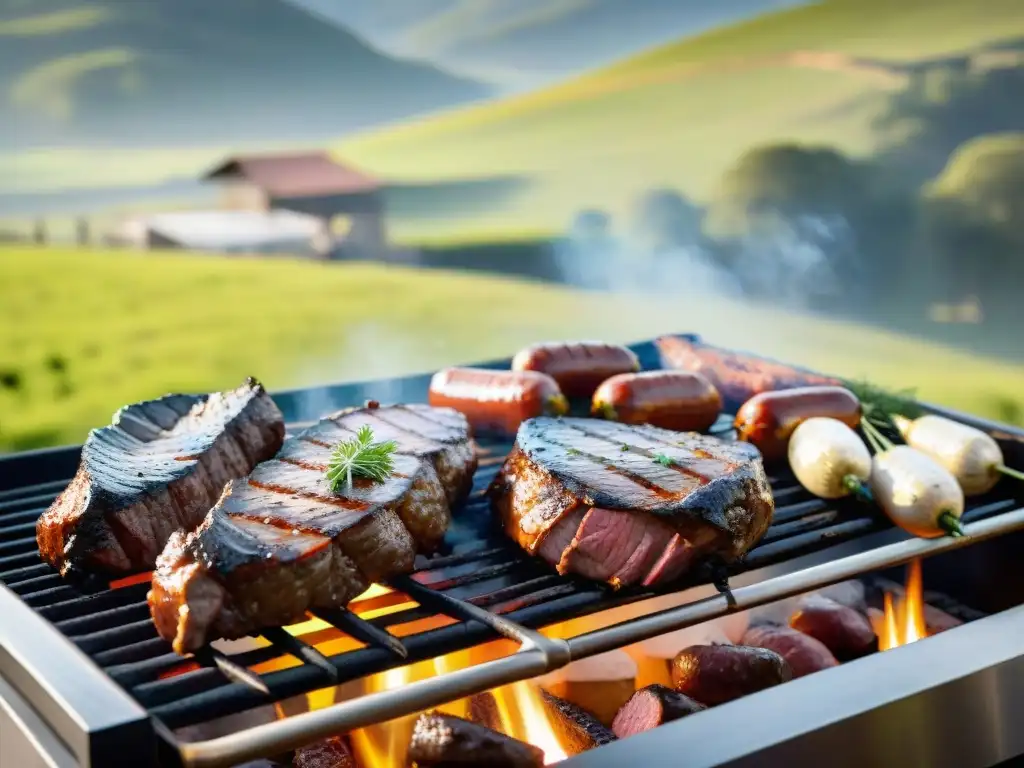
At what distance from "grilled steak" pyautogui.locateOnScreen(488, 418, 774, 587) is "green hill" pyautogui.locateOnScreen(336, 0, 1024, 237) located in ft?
31.4

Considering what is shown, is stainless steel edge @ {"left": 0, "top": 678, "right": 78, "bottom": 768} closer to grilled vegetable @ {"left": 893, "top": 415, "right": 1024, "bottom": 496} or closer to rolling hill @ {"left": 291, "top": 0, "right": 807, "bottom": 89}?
grilled vegetable @ {"left": 893, "top": 415, "right": 1024, "bottom": 496}

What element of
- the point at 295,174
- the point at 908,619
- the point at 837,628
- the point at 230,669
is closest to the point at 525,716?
the point at 230,669

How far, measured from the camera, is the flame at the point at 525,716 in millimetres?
3104

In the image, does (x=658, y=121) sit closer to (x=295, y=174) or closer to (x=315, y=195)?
(x=315, y=195)

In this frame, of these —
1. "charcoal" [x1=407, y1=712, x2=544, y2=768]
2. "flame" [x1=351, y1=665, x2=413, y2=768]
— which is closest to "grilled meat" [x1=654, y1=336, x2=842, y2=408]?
"flame" [x1=351, y1=665, x2=413, y2=768]

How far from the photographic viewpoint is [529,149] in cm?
1318

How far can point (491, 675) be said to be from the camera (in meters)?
2.30

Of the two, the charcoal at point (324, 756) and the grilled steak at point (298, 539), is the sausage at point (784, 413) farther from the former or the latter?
the charcoal at point (324, 756)

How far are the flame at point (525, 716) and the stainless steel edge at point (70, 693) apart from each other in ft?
4.40

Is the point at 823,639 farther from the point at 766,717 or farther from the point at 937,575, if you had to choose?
the point at 766,717

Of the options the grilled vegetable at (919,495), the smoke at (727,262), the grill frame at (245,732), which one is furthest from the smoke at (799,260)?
the grill frame at (245,732)

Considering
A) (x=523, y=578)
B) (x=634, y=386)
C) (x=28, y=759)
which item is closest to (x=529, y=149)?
(x=634, y=386)

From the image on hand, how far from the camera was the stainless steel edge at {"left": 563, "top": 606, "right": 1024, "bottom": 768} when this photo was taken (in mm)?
2352

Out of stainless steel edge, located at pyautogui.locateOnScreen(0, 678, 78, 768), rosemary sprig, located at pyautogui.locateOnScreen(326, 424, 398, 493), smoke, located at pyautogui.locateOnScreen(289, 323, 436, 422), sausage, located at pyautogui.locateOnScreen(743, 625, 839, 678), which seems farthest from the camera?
smoke, located at pyautogui.locateOnScreen(289, 323, 436, 422)
